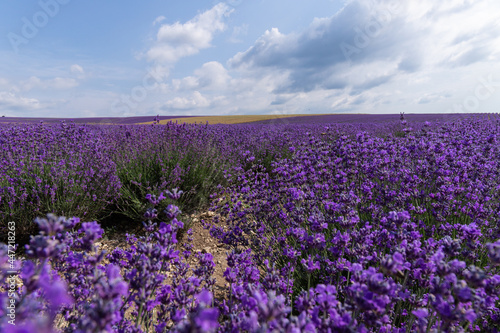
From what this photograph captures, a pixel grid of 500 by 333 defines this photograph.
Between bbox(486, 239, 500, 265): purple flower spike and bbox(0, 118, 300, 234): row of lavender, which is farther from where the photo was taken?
bbox(0, 118, 300, 234): row of lavender

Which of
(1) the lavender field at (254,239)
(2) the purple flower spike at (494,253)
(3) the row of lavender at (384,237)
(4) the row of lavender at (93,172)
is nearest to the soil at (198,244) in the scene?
(1) the lavender field at (254,239)

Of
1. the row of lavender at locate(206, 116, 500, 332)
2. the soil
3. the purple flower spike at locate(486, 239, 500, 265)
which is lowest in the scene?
the soil

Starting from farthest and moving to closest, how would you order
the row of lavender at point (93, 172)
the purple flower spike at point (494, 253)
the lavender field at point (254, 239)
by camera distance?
the row of lavender at point (93, 172) → the purple flower spike at point (494, 253) → the lavender field at point (254, 239)

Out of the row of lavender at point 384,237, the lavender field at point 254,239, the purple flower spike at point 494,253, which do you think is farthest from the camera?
the purple flower spike at point 494,253

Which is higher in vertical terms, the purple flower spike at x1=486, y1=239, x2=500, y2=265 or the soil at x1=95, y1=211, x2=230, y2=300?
the purple flower spike at x1=486, y1=239, x2=500, y2=265

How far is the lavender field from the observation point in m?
0.96

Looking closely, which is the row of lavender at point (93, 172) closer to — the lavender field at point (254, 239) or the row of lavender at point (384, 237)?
the lavender field at point (254, 239)

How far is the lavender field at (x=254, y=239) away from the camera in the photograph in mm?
956

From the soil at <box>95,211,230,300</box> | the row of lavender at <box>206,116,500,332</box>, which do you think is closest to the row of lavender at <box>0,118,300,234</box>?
the soil at <box>95,211,230,300</box>

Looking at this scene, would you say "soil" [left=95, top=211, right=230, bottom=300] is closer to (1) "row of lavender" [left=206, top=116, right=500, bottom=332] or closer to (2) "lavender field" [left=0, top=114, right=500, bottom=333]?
(2) "lavender field" [left=0, top=114, right=500, bottom=333]

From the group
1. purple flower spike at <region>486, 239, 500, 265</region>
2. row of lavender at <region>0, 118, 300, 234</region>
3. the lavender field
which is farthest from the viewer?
row of lavender at <region>0, 118, 300, 234</region>

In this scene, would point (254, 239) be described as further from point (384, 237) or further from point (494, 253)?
point (494, 253)

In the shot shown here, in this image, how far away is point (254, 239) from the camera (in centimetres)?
277

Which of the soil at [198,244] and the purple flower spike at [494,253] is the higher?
the purple flower spike at [494,253]
